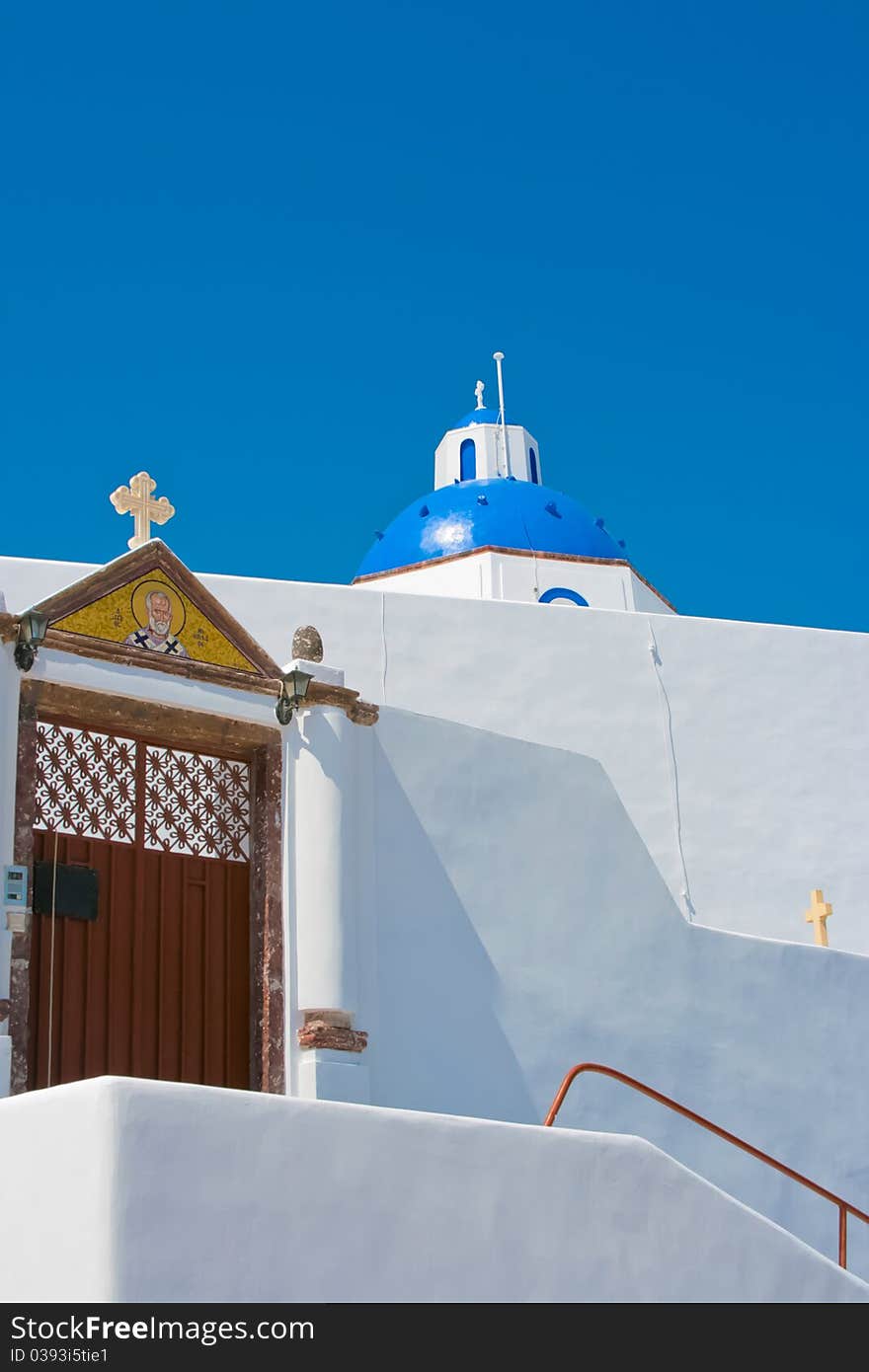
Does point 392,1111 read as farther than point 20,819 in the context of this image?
No

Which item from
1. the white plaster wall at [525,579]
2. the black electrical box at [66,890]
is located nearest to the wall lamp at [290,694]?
the black electrical box at [66,890]

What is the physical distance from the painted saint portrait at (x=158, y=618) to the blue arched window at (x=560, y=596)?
27.0ft

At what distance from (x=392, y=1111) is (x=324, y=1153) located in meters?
0.38

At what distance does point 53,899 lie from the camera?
29.6 feet

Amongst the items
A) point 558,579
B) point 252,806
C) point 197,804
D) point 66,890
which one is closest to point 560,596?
point 558,579

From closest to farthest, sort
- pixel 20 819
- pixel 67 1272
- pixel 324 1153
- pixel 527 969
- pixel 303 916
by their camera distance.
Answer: pixel 67 1272
pixel 324 1153
pixel 20 819
pixel 303 916
pixel 527 969

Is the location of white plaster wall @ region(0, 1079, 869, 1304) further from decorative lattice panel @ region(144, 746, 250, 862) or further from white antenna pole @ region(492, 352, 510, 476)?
white antenna pole @ region(492, 352, 510, 476)

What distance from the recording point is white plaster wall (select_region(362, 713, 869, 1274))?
402 inches

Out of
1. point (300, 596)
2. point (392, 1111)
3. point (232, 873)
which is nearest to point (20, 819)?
point (232, 873)

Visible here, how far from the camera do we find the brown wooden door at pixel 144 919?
9.05m

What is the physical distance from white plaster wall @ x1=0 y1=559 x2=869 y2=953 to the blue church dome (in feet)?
11.6

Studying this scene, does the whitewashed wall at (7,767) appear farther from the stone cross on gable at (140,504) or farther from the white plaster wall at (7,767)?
the stone cross on gable at (140,504)

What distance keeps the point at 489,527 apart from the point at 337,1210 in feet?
40.1
